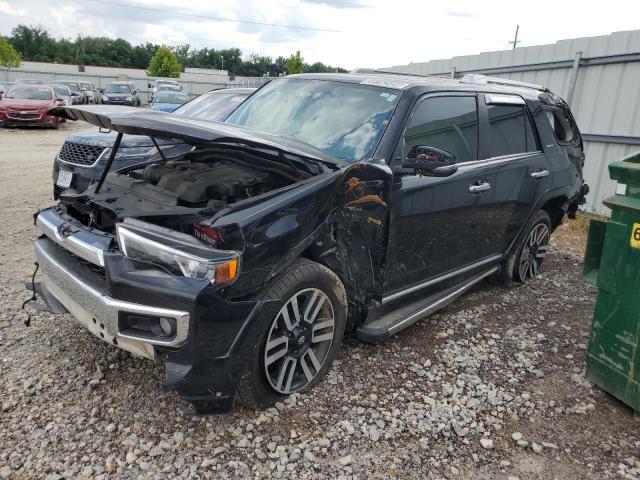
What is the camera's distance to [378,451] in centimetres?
268

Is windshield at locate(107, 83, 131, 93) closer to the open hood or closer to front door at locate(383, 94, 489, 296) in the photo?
the open hood

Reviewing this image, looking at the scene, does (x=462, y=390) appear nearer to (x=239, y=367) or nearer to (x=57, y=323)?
(x=239, y=367)

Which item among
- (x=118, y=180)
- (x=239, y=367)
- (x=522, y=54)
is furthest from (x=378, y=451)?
(x=522, y=54)

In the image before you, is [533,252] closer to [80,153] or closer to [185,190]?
[185,190]

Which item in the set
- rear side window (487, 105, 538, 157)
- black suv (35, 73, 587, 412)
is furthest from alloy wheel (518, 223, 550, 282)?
rear side window (487, 105, 538, 157)

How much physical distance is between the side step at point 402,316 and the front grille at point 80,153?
14.7ft

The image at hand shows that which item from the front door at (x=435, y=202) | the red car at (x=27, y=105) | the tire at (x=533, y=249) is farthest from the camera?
the red car at (x=27, y=105)

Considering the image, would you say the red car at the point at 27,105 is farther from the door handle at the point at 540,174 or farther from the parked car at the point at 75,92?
the door handle at the point at 540,174

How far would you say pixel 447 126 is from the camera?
383cm

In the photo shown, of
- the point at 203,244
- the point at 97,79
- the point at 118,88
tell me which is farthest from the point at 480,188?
the point at 97,79

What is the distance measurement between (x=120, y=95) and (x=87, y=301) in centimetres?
2690

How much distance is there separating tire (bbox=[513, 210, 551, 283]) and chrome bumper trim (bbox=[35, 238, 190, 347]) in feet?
12.4

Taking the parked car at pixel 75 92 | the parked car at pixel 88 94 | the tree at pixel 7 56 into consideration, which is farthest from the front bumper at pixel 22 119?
the tree at pixel 7 56

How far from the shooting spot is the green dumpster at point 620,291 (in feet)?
9.74
